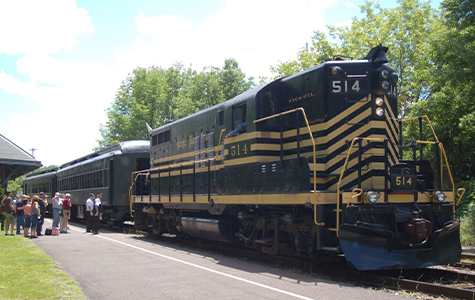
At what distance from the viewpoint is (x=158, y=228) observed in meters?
18.9

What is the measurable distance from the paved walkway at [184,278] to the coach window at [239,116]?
3249mm

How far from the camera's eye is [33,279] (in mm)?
9648

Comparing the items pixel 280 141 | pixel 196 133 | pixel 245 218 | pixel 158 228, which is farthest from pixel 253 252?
pixel 158 228

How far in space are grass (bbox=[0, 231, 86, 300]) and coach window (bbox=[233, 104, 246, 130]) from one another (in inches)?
205

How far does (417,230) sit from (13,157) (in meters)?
19.6

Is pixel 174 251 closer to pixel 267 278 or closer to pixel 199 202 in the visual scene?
pixel 199 202

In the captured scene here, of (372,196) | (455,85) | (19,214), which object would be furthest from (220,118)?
(19,214)

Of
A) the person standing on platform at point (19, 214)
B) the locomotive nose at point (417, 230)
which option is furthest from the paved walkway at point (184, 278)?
the person standing on platform at point (19, 214)

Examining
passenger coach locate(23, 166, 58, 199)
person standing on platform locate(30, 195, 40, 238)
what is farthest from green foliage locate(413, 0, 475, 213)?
passenger coach locate(23, 166, 58, 199)

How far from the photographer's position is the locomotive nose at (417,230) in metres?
9.21

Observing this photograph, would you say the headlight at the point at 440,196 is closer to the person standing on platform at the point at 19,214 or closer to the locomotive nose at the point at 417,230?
the locomotive nose at the point at 417,230

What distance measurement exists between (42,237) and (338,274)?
44.1 feet

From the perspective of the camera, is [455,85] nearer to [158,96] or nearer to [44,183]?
[44,183]

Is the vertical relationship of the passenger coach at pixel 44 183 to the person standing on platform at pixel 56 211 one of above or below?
above
